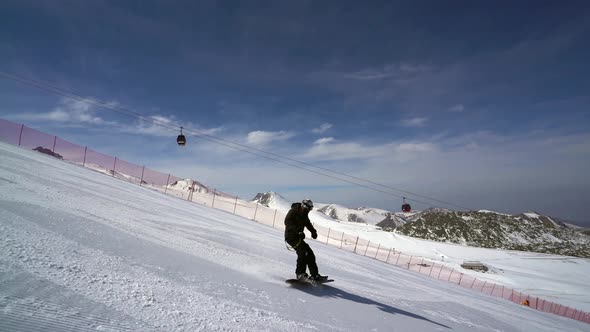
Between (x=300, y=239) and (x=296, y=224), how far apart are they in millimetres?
391

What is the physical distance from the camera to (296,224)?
7582 millimetres

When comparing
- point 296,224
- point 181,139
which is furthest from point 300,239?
point 181,139

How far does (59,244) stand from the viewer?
5.04 m

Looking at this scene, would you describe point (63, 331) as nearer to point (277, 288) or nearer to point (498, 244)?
point (277, 288)

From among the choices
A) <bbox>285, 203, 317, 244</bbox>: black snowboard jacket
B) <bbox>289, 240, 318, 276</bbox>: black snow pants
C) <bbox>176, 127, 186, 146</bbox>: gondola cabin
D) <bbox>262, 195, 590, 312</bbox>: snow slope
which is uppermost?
<bbox>176, 127, 186, 146</bbox>: gondola cabin

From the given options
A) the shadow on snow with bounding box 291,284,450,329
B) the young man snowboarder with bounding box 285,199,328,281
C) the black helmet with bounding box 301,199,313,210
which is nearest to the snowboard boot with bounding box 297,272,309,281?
the young man snowboarder with bounding box 285,199,328,281

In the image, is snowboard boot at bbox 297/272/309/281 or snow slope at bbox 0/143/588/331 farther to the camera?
snowboard boot at bbox 297/272/309/281

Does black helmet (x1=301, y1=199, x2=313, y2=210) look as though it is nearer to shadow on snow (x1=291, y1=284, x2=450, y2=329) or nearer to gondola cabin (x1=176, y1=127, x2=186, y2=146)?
shadow on snow (x1=291, y1=284, x2=450, y2=329)

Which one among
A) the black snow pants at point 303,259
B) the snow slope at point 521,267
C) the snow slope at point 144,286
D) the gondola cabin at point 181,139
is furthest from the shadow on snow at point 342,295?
the snow slope at point 521,267

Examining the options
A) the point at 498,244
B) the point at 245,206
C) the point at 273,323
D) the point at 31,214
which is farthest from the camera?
the point at 498,244

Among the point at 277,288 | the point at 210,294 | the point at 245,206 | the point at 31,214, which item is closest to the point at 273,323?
the point at 210,294

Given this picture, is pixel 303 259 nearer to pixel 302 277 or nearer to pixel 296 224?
pixel 302 277

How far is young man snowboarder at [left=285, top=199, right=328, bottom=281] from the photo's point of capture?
7.43m

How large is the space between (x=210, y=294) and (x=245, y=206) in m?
69.7
